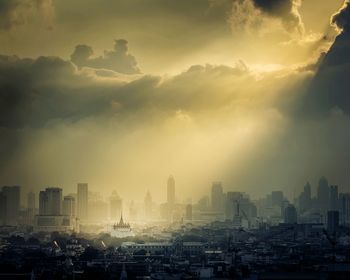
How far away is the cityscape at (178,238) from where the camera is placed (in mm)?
45688

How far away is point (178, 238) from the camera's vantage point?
287 ft

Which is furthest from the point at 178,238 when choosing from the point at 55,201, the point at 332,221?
the point at 55,201

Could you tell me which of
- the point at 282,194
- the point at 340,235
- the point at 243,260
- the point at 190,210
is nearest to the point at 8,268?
the point at 243,260

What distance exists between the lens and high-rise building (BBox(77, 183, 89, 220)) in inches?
4779

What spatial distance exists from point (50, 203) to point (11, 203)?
14.7ft

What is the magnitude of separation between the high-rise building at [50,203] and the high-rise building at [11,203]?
278cm

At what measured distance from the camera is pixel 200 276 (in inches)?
1695

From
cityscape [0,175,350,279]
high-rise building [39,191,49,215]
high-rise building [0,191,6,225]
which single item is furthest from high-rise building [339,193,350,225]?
high-rise building [0,191,6,225]

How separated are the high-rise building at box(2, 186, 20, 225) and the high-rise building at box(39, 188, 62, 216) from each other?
2785 mm

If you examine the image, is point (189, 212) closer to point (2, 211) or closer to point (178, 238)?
point (2, 211)

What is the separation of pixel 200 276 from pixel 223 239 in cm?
4161

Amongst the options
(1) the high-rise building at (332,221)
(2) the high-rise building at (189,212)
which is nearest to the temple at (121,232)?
(1) the high-rise building at (332,221)

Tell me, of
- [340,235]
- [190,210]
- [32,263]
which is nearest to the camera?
[32,263]

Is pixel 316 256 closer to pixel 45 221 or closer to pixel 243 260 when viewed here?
pixel 243 260
